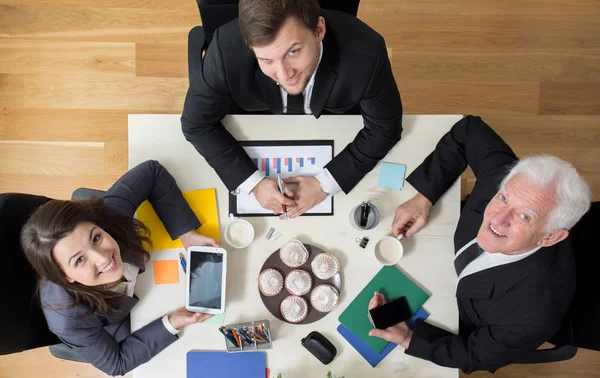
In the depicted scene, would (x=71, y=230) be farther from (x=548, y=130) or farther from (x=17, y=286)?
(x=548, y=130)

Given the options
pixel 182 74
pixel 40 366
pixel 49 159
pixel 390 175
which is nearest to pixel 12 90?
pixel 49 159

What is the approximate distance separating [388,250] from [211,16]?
3.46 ft

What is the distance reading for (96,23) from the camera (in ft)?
8.01

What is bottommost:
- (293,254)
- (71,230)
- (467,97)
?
(293,254)

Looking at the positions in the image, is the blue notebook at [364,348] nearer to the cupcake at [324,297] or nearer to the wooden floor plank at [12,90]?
the cupcake at [324,297]

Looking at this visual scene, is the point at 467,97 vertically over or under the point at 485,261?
over

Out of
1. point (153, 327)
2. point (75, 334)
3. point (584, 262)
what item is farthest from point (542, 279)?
point (75, 334)

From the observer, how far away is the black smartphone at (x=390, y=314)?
1.53 meters

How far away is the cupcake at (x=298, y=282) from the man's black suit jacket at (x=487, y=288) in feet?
1.36

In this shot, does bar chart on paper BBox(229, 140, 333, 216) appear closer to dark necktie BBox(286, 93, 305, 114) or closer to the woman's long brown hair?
dark necktie BBox(286, 93, 305, 114)

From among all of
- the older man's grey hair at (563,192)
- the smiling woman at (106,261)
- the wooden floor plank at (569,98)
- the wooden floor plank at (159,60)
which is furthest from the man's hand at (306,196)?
the wooden floor plank at (569,98)

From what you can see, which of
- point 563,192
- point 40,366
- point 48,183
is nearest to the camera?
point 563,192

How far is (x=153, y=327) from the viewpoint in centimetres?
152

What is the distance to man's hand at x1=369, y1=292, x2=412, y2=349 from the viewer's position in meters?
1.53
